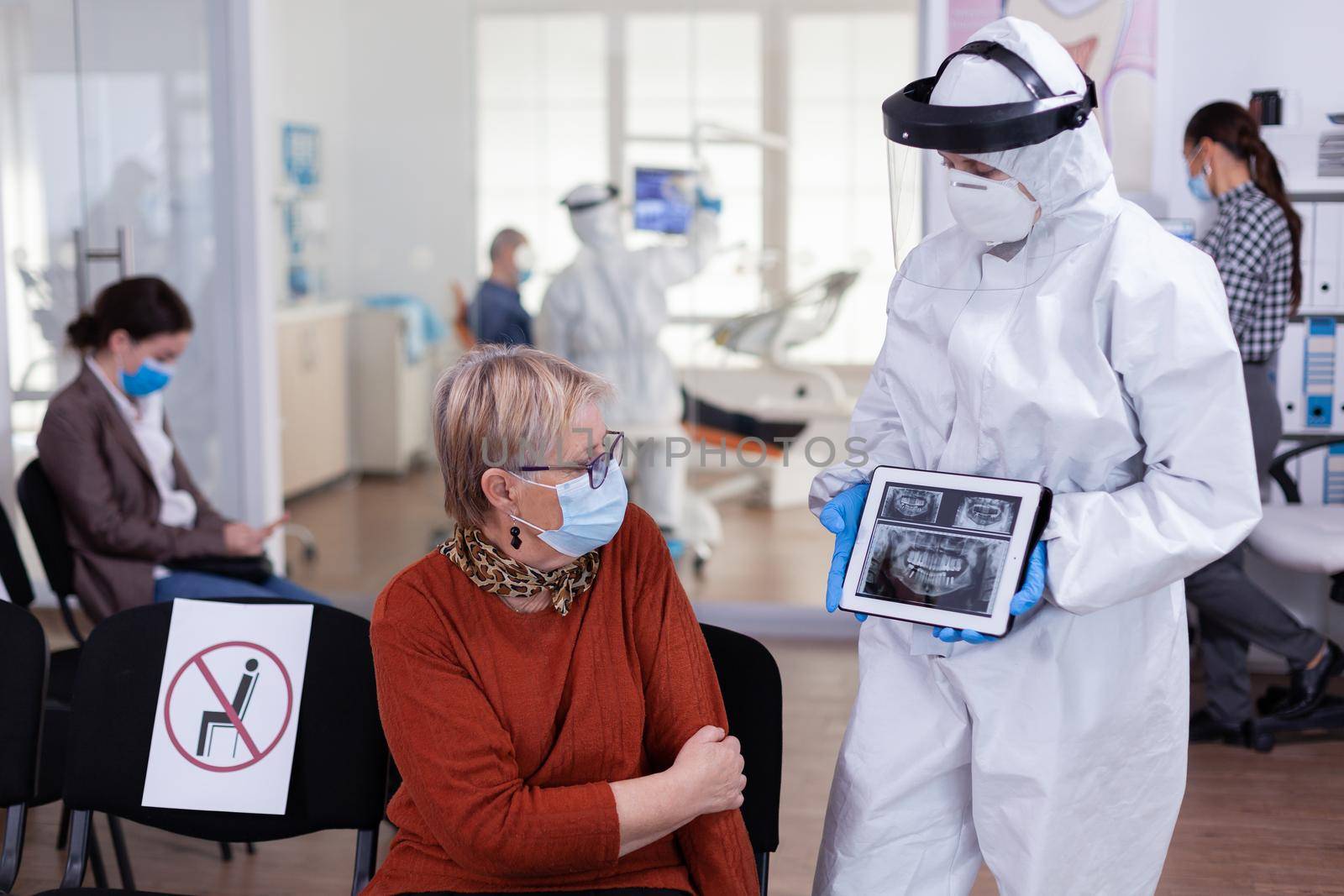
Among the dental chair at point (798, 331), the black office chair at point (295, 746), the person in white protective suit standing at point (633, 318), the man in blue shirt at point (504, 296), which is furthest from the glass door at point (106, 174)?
the black office chair at point (295, 746)

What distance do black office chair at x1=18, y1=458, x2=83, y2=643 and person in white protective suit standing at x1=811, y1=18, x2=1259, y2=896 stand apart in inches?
76.7

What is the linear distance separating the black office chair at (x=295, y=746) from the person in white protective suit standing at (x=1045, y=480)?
0.65 meters

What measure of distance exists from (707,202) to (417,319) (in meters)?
1.10

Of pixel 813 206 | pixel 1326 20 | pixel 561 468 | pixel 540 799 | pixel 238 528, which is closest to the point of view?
pixel 540 799

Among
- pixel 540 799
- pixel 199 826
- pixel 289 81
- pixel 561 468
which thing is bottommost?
pixel 199 826

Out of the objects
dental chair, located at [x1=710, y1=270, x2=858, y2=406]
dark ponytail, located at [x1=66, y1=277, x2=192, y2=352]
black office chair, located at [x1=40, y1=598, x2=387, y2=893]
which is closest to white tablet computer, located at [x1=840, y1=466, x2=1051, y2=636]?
black office chair, located at [x1=40, y1=598, x2=387, y2=893]

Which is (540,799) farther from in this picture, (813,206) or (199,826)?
(813,206)

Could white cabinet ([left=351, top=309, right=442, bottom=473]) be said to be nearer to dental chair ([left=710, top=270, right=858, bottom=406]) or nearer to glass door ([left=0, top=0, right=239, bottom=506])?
glass door ([left=0, top=0, right=239, bottom=506])

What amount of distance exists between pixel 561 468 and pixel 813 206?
9.41 ft

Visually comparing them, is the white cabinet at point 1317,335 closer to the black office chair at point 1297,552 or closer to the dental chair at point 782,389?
the black office chair at point 1297,552

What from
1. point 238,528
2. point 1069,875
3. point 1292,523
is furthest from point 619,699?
point 1292,523

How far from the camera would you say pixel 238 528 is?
9.92 ft

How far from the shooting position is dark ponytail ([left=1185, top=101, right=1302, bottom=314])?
10.8 ft

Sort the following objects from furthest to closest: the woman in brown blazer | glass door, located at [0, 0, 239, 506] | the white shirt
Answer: glass door, located at [0, 0, 239, 506] → the white shirt → the woman in brown blazer
